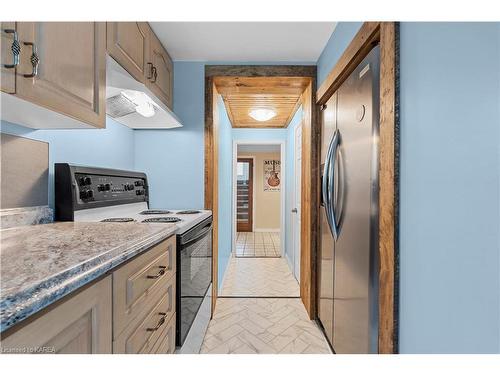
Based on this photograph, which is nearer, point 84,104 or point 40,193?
point 84,104

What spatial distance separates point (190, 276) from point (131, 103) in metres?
1.17

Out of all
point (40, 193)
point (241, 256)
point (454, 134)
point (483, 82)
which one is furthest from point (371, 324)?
point (241, 256)

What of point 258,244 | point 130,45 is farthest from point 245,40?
point 258,244

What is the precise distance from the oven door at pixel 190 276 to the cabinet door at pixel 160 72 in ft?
3.32

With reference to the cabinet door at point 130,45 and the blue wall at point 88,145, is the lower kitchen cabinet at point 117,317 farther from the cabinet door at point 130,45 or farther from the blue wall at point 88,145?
the cabinet door at point 130,45

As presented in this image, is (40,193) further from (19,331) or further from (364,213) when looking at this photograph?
(364,213)

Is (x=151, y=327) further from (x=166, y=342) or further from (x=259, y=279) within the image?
(x=259, y=279)

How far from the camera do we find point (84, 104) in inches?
42.1

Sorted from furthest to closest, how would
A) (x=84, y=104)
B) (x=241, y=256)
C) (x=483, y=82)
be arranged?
(x=241, y=256) < (x=84, y=104) < (x=483, y=82)

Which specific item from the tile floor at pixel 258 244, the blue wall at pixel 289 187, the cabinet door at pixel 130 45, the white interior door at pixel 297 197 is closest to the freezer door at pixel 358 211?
the cabinet door at pixel 130 45

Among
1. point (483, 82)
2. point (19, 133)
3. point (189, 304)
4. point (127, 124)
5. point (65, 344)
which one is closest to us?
point (65, 344)

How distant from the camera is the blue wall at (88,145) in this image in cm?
131

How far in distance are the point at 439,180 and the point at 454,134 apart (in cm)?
15

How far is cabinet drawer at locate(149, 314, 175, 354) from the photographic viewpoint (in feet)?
3.44
